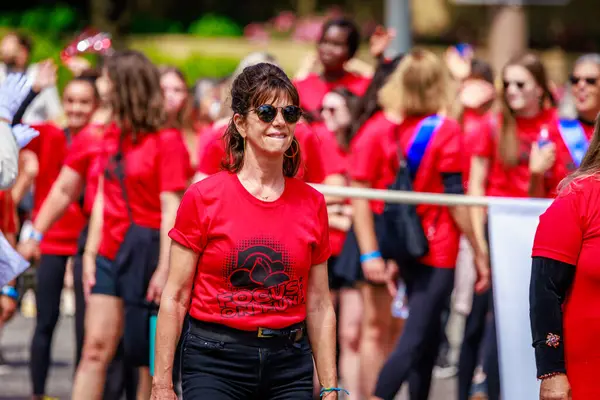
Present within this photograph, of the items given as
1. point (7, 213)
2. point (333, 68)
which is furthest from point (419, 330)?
point (7, 213)

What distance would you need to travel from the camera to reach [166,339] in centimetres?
483

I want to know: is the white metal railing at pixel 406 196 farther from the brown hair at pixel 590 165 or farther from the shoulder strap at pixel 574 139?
the brown hair at pixel 590 165

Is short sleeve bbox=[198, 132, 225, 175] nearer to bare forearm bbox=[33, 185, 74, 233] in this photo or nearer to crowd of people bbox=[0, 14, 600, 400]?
crowd of people bbox=[0, 14, 600, 400]

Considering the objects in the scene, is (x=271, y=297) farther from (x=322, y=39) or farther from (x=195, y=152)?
(x=195, y=152)

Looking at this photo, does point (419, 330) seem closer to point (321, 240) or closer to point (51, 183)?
point (321, 240)

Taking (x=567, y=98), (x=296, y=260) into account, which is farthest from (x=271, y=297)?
(x=567, y=98)

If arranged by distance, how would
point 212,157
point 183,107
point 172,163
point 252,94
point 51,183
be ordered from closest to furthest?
1. point 252,94
2. point 212,157
3. point 172,163
4. point 51,183
5. point 183,107

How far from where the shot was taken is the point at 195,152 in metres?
10.2

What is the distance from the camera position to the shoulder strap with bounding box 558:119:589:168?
725cm

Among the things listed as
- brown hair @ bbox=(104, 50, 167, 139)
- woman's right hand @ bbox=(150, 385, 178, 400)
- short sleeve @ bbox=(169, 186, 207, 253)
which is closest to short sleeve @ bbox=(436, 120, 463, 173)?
brown hair @ bbox=(104, 50, 167, 139)

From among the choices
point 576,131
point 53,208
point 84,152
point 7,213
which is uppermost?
point 576,131

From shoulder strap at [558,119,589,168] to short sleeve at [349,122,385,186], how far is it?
3.27 ft

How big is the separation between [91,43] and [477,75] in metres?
3.02

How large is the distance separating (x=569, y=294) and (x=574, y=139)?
2692 mm
